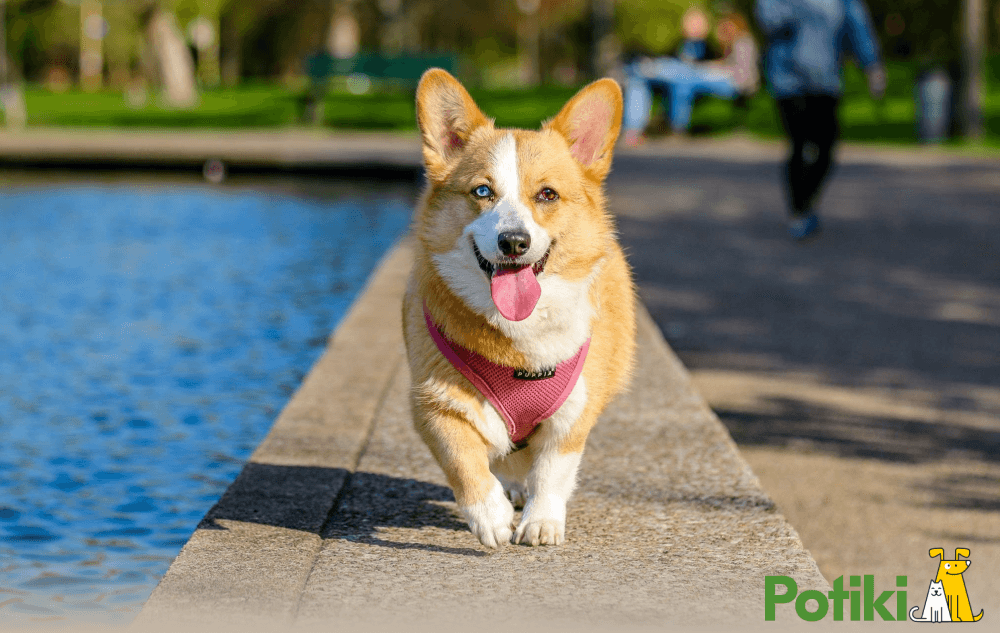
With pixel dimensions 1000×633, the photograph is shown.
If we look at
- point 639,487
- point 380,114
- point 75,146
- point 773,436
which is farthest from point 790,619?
point 380,114

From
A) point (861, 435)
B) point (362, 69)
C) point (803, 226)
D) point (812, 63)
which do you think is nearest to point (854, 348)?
point (861, 435)

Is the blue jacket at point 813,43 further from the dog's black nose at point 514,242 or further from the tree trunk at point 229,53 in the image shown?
the tree trunk at point 229,53

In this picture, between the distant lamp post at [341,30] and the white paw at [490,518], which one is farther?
the distant lamp post at [341,30]

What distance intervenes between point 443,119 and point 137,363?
A: 4.31 meters

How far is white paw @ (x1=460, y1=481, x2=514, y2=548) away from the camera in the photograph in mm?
3611

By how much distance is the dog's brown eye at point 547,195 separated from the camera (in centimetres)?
368

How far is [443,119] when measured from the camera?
3.89 m

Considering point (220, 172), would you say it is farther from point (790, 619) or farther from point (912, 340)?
point (790, 619)

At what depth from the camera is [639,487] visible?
438 cm

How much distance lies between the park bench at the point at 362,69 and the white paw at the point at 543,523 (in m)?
24.5

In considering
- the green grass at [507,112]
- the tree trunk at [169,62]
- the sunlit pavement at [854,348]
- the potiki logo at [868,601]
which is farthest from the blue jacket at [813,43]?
the tree trunk at [169,62]

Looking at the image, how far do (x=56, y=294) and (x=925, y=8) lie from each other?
32.2 m

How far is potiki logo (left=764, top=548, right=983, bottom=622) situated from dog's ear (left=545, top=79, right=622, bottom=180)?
1.29 meters

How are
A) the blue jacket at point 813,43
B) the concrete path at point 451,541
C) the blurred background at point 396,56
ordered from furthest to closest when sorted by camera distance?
the blurred background at point 396,56
the blue jacket at point 813,43
the concrete path at point 451,541
